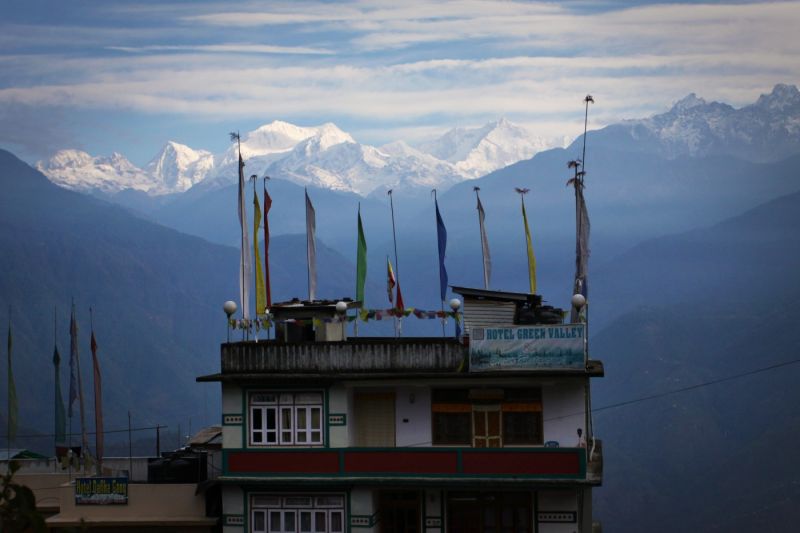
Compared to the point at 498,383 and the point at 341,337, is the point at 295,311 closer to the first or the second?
the point at 341,337

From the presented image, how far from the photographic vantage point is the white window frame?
143 feet

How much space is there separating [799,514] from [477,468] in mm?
137554

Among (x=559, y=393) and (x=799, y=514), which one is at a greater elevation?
(x=559, y=393)

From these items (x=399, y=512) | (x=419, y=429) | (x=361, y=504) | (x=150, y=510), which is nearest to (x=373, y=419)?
(x=419, y=429)

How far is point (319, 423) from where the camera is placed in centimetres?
4356

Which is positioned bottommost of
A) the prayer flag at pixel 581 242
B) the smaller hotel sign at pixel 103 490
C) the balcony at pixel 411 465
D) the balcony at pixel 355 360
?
the smaller hotel sign at pixel 103 490

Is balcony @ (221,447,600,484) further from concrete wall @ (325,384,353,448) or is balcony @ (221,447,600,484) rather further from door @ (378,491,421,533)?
door @ (378,491,421,533)

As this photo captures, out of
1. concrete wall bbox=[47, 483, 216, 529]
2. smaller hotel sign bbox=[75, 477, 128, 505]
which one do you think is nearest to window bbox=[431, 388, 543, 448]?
concrete wall bbox=[47, 483, 216, 529]

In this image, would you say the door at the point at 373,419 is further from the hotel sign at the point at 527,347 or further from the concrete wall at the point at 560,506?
the concrete wall at the point at 560,506

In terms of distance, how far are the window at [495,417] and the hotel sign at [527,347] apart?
1177 millimetres

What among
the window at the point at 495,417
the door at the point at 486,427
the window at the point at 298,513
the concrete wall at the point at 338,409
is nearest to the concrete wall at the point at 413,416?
the window at the point at 495,417

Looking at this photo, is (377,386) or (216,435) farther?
(216,435)

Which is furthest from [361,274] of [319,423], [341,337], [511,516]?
[511,516]

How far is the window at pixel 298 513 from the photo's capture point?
43438mm
